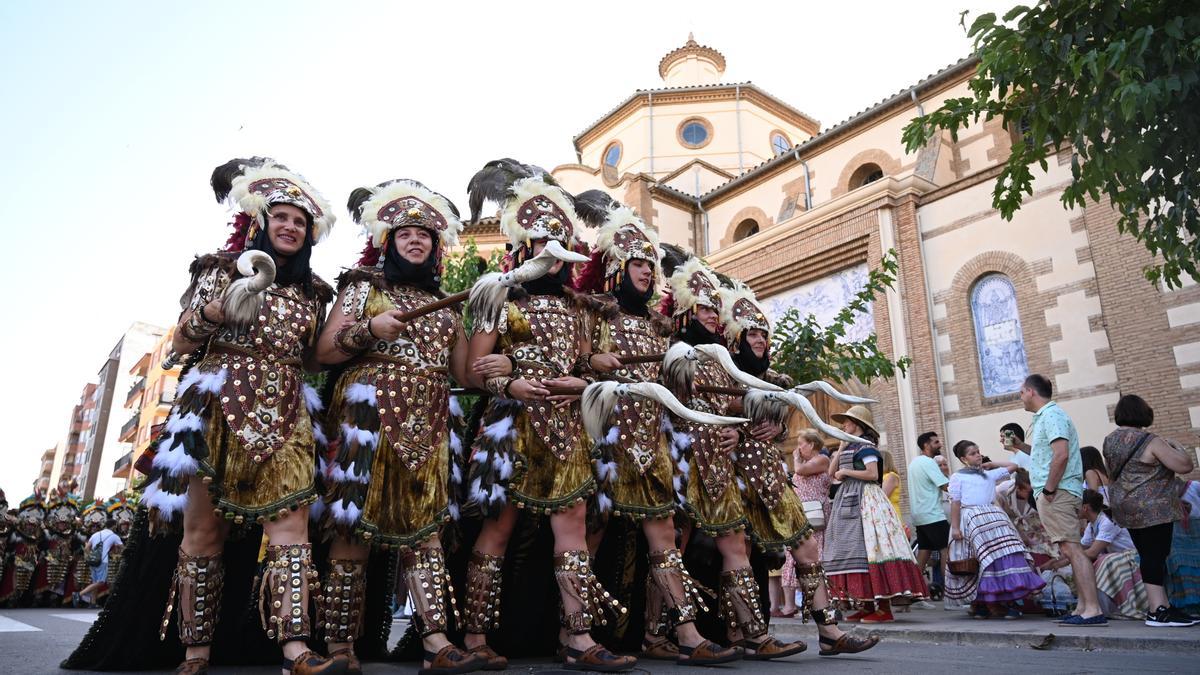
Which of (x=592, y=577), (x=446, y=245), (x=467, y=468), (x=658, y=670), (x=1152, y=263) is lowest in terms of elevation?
(x=658, y=670)

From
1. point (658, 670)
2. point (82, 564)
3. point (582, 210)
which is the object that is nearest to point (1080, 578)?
point (658, 670)

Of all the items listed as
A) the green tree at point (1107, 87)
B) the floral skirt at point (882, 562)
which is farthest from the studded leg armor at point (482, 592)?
the floral skirt at point (882, 562)

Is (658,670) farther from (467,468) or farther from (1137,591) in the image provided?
(1137,591)

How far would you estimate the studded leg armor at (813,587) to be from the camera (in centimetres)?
442

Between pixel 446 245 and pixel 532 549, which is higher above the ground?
pixel 446 245

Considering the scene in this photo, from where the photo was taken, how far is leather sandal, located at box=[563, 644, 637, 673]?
3.44 m

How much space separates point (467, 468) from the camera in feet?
13.4

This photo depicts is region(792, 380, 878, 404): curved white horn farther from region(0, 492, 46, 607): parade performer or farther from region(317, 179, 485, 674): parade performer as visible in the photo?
region(0, 492, 46, 607): parade performer

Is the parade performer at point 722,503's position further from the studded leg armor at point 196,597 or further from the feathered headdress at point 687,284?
the studded leg armor at point 196,597

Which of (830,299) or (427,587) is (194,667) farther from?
(830,299)

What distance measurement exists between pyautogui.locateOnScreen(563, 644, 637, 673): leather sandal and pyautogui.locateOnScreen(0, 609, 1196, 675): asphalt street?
63 mm

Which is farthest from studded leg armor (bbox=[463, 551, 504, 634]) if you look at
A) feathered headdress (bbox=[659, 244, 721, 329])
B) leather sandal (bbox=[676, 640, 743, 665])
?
feathered headdress (bbox=[659, 244, 721, 329])

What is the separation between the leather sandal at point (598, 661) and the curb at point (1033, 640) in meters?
2.31

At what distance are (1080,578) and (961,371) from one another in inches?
342
